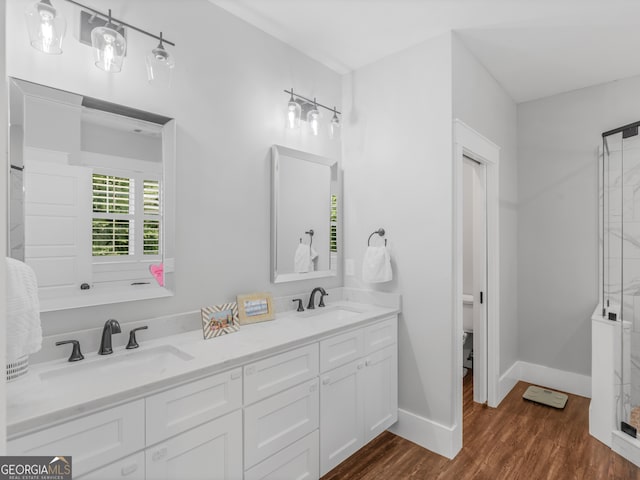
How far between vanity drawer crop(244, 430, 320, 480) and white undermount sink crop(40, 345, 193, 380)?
617mm

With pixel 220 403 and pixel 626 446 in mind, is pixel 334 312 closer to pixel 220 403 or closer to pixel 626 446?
pixel 220 403

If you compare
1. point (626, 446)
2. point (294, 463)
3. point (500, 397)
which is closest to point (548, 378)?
point (500, 397)

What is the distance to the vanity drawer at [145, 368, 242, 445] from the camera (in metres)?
1.28

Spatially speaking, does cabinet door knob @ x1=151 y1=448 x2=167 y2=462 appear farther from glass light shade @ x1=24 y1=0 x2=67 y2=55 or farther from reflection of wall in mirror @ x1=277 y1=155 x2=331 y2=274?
glass light shade @ x1=24 y1=0 x2=67 y2=55

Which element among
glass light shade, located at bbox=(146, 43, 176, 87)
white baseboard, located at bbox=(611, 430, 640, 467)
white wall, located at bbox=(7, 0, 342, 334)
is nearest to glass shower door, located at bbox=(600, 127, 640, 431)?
white baseboard, located at bbox=(611, 430, 640, 467)

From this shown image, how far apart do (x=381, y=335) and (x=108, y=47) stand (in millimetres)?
2153

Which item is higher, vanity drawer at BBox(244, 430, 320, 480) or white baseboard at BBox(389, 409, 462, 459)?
vanity drawer at BBox(244, 430, 320, 480)

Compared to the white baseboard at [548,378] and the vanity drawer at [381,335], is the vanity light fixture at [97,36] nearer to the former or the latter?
the vanity drawer at [381,335]

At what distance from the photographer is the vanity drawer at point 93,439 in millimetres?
1047

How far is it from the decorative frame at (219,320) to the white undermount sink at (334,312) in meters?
0.55

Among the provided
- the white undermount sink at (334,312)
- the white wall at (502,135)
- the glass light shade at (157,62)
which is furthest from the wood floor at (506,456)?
the glass light shade at (157,62)

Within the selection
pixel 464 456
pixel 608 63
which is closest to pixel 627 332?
pixel 464 456

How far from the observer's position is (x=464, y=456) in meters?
2.29

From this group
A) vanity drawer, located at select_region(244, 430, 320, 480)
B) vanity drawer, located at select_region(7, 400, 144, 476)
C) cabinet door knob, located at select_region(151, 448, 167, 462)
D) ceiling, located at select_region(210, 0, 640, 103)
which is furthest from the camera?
ceiling, located at select_region(210, 0, 640, 103)
